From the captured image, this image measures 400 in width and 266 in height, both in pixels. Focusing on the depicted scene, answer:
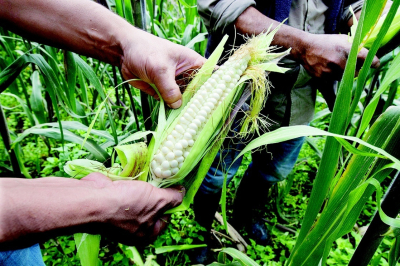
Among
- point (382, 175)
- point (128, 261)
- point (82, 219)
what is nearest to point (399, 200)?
point (382, 175)

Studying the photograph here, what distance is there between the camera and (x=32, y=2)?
0.79m

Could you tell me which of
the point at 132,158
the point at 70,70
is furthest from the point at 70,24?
the point at 132,158

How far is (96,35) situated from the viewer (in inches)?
33.1

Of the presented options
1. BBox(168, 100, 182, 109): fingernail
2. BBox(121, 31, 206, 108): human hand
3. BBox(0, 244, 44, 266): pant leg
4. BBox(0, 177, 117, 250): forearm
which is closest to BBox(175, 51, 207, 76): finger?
BBox(121, 31, 206, 108): human hand

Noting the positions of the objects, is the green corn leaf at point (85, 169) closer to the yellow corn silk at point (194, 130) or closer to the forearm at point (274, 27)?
the yellow corn silk at point (194, 130)

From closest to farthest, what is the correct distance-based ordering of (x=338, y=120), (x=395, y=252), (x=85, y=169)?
(x=338, y=120) < (x=395, y=252) < (x=85, y=169)

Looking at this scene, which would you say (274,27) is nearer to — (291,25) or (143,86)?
(291,25)

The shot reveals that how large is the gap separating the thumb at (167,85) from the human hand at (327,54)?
0.55m

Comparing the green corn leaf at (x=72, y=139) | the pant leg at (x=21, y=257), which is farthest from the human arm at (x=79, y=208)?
the green corn leaf at (x=72, y=139)

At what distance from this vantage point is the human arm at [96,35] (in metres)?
0.78

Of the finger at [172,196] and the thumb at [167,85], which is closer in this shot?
the finger at [172,196]

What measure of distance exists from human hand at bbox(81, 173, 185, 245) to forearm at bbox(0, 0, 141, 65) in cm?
46

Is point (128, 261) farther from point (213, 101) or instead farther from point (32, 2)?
point (32, 2)

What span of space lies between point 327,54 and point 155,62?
63cm
